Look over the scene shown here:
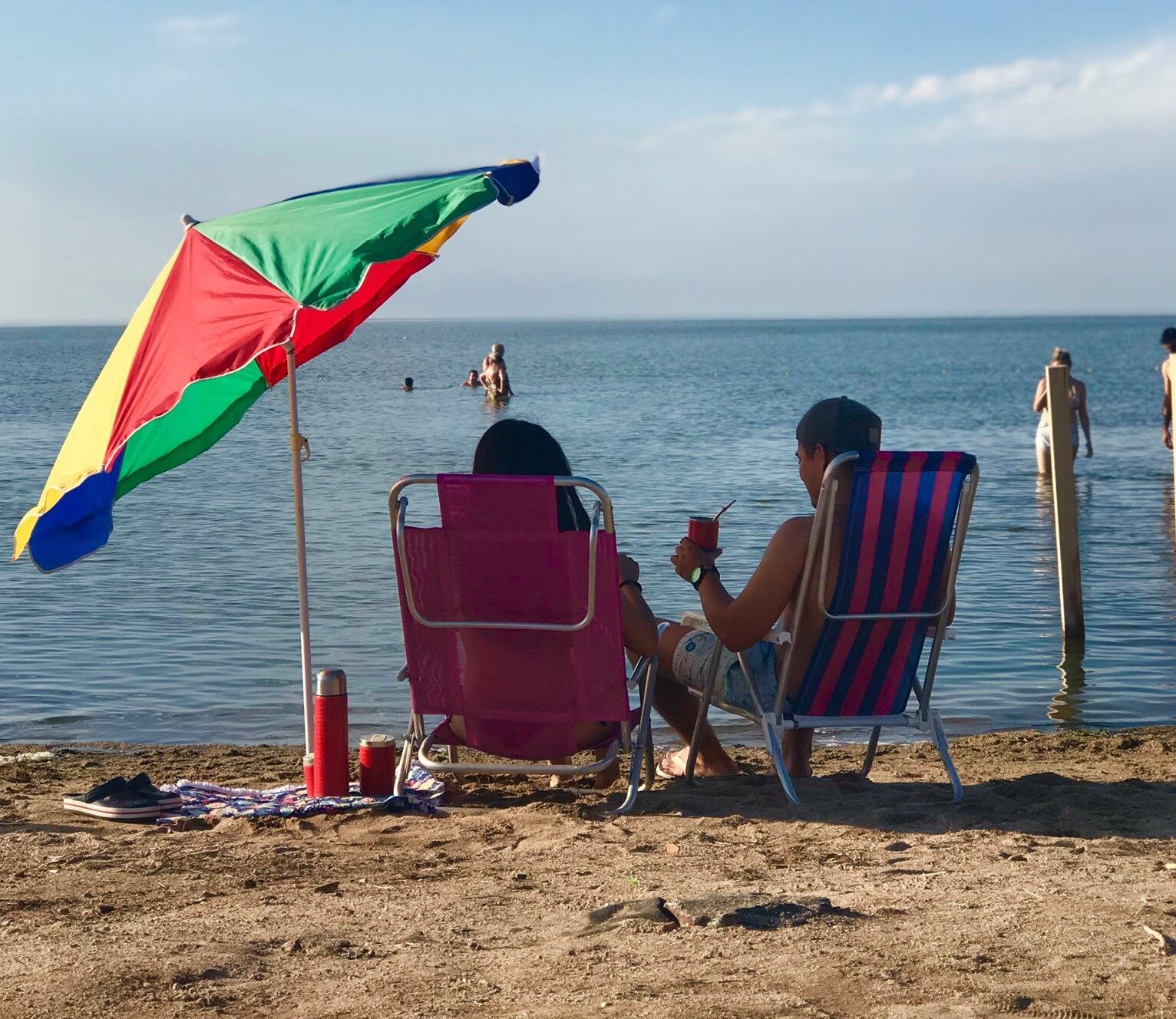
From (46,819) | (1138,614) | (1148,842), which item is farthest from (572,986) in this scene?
(1138,614)

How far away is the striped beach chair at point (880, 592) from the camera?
4.29m

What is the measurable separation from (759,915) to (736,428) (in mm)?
25834

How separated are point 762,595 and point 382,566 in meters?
7.20

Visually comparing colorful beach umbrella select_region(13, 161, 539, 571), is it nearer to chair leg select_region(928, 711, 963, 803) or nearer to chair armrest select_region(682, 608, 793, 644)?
chair armrest select_region(682, 608, 793, 644)

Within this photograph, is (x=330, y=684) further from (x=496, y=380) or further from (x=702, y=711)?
(x=496, y=380)

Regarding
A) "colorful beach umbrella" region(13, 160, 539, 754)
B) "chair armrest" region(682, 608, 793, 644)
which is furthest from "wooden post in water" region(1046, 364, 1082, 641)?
"colorful beach umbrella" region(13, 160, 539, 754)

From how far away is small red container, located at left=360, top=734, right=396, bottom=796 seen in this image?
4527 millimetres

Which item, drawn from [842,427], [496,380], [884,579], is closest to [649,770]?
[884,579]

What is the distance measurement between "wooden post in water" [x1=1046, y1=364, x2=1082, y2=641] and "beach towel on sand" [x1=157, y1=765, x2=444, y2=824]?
4.41 m

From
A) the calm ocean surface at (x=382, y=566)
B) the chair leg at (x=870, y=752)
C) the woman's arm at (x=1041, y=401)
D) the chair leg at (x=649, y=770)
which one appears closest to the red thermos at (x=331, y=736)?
the chair leg at (x=649, y=770)

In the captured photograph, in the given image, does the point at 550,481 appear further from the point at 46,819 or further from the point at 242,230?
the point at 46,819

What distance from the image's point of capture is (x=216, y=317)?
4289mm

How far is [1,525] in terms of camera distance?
14.2 meters

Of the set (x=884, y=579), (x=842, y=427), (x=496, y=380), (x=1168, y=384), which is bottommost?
(x=884, y=579)
